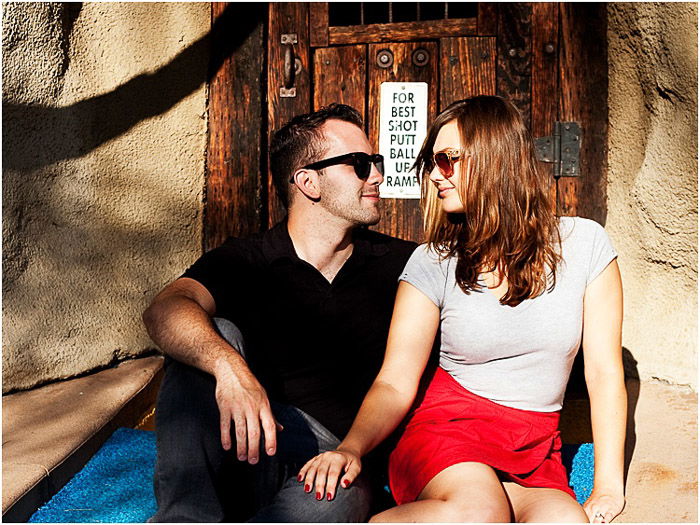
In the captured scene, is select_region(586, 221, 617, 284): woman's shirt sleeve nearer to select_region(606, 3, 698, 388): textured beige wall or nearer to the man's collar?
the man's collar

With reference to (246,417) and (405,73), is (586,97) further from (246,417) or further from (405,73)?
(246,417)

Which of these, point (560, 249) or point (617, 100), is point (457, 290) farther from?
point (617, 100)

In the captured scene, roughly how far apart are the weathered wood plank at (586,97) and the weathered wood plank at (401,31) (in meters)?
0.41

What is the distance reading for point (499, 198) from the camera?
6.92 feet

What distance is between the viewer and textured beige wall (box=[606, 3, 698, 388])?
284 cm

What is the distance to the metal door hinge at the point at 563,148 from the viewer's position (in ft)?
10.4

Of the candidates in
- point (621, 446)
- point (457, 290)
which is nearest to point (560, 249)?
point (457, 290)

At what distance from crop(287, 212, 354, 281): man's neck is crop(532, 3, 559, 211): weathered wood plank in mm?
1059

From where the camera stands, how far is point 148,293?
11.1 feet

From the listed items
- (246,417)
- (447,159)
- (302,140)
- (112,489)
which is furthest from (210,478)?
(302,140)

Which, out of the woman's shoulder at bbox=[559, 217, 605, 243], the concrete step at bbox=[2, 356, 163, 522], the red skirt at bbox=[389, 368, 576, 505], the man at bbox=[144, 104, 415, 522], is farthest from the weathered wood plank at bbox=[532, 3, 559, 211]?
the concrete step at bbox=[2, 356, 163, 522]

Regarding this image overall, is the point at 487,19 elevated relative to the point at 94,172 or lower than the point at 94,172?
elevated

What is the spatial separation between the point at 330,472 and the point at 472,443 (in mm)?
412

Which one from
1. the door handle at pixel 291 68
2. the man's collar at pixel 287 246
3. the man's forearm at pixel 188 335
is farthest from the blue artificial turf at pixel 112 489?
the door handle at pixel 291 68
